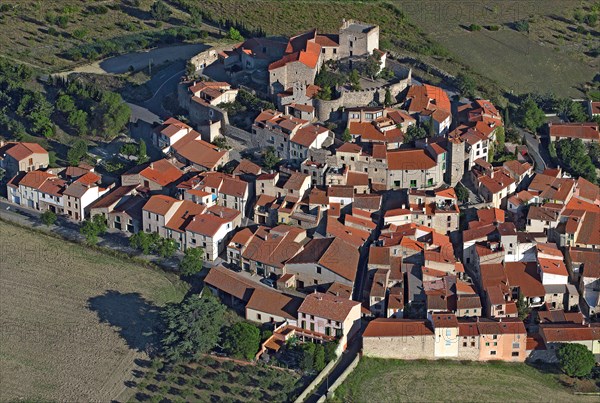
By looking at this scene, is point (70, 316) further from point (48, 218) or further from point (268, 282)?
point (268, 282)

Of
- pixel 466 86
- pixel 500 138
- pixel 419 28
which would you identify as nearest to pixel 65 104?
pixel 466 86

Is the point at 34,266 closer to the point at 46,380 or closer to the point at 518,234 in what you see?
the point at 46,380

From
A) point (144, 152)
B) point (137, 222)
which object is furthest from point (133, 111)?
point (137, 222)

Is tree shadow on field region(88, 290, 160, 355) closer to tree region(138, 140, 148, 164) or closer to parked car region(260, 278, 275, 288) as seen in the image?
parked car region(260, 278, 275, 288)

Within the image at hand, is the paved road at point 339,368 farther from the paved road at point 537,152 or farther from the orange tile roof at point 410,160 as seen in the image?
the paved road at point 537,152

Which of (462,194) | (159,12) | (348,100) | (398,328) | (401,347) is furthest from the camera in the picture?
(159,12)

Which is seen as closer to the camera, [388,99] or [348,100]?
[348,100]

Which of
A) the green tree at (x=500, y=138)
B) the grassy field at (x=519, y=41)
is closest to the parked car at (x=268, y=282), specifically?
the green tree at (x=500, y=138)
